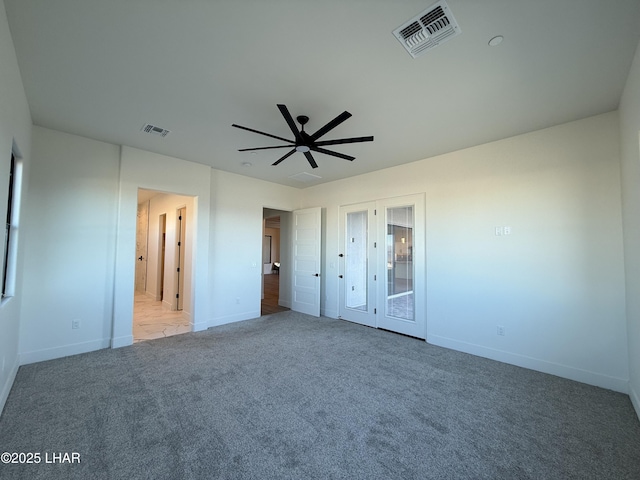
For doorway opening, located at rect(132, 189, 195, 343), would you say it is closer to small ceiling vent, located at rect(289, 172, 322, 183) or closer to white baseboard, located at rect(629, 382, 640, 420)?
small ceiling vent, located at rect(289, 172, 322, 183)

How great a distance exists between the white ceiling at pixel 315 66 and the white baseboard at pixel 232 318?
3.30m

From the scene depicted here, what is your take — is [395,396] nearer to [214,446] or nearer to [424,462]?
[424,462]

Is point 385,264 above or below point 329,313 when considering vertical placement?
above

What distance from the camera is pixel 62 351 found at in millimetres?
3555

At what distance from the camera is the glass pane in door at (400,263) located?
4688mm

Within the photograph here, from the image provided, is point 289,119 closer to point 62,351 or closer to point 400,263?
point 400,263

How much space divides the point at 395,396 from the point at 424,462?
840 millimetres

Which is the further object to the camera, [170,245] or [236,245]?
[170,245]

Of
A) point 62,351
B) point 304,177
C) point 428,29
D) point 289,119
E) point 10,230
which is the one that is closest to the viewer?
point 428,29

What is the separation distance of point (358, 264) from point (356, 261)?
0.08m

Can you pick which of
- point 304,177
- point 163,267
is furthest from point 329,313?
point 163,267

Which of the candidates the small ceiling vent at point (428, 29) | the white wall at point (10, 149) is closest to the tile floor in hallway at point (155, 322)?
the white wall at point (10, 149)

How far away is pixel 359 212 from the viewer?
552 cm

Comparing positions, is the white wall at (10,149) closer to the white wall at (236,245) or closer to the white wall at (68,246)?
the white wall at (68,246)
